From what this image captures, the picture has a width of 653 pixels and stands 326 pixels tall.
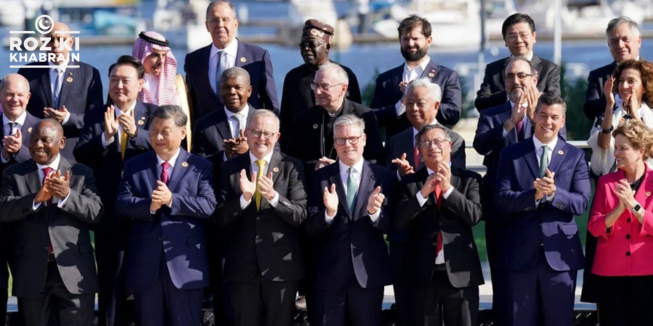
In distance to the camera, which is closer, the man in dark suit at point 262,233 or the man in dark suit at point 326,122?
the man in dark suit at point 262,233

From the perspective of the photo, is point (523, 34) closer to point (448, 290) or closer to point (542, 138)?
point (542, 138)

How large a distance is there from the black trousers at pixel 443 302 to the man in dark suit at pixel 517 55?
4.80 ft

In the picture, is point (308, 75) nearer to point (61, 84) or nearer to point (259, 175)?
point (259, 175)

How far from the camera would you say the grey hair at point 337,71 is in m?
7.21

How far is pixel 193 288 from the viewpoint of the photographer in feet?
22.3

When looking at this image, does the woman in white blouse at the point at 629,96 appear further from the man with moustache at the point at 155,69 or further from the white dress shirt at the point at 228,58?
the man with moustache at the point at 155,69

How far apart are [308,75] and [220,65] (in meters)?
0.66

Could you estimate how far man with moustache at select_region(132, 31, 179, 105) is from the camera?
25.3 ft

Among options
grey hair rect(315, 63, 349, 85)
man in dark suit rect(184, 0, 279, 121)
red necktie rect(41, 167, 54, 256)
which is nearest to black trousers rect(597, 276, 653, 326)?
grey hair rect(315, 63, 349, 85)

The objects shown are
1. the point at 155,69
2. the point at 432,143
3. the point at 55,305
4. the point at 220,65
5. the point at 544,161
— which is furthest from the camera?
the point at 220,65

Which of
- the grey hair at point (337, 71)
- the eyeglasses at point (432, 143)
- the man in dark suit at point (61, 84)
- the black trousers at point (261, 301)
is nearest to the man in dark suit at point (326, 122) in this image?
the grey hair at point (337, 71)

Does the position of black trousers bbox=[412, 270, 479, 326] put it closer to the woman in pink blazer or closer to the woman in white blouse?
the woman in pink blazer

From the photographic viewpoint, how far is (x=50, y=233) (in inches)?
269

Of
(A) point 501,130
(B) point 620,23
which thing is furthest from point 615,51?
(A) point 501,130
